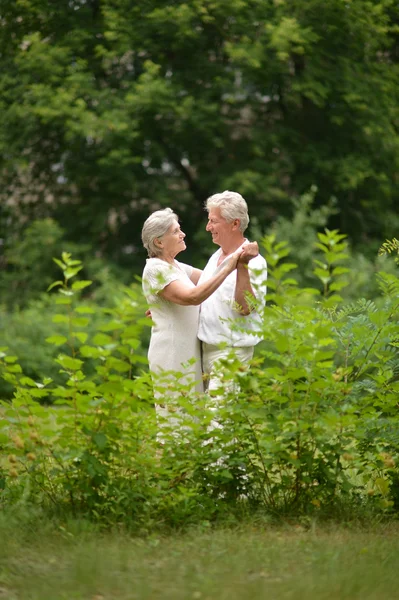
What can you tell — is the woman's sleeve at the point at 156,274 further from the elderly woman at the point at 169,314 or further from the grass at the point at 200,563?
the grass at the point at 200,563

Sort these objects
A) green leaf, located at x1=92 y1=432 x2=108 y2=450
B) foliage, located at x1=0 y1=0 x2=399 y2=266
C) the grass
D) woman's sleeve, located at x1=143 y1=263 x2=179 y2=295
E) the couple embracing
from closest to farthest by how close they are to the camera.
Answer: the grass → green leaf, located at x1=92 y1=432 x2=108 y2=450 → woman's sleeve, located at x1=143 y1=263 x2=179 y2=295 → the couple embracing → foliage, located at x1=0 y1=0 x2=399 y2=266

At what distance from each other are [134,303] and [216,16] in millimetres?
17338

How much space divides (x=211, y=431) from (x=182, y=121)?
1627 cm

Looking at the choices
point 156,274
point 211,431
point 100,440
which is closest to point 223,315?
point 156,274

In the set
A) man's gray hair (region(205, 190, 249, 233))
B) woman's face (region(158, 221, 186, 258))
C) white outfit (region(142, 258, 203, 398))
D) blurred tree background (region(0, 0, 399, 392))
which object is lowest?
blurred tree background (region(0, 0, 399, 392))

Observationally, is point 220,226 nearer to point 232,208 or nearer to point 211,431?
point 232,208

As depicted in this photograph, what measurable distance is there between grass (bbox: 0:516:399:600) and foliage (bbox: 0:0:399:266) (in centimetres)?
1528

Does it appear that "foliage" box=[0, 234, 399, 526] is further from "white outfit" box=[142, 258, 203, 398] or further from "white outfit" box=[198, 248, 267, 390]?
"white outfit" box=[142, 258, 203, 398]

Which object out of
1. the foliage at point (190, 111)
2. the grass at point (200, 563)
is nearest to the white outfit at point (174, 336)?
the grass at point (200, 563)

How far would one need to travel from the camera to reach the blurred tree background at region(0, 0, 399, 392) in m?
20.2

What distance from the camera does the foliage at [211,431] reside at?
4.86 metres

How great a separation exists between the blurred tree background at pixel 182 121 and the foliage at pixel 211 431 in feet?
48.1

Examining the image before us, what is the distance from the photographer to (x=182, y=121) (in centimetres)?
2080

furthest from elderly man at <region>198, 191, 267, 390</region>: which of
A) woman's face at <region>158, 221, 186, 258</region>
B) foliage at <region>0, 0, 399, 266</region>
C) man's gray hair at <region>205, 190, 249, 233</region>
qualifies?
foliage at <region>0, 0, 399, 266</region>
